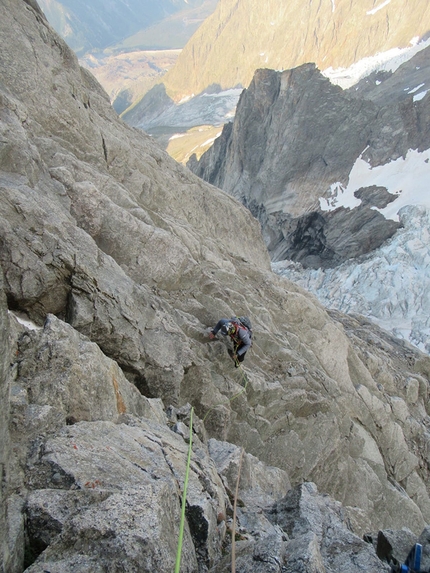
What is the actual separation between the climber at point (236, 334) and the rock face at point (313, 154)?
47.0 m

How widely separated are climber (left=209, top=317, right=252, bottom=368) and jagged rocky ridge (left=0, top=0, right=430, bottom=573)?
46 centimetres

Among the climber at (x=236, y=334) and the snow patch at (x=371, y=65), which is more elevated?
the snow patch at (x=371, y=65)

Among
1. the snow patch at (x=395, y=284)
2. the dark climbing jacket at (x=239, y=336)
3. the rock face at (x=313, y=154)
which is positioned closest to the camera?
the dark climbing jacket at (x=239, y=336)

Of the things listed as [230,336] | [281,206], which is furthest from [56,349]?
[281,206]

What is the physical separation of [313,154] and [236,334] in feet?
209

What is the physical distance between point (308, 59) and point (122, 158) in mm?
177944

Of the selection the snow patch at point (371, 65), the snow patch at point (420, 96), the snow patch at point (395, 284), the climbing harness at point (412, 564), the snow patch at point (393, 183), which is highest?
the snow patch at point (371, 65)

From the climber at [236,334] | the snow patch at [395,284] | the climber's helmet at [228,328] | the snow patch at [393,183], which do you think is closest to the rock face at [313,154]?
the snow patch at [393,183]

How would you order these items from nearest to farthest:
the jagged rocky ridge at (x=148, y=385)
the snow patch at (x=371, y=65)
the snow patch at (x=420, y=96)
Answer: the jagged rocky ridge at (x=148, y=385)
the snow patch at (x=420, y=96)
the snow patch at (x=371, y=65)

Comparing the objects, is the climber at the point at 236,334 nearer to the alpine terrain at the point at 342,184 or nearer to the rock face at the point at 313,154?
the alpine terrain at the point at 342,184

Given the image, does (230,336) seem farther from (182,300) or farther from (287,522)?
(287,522)

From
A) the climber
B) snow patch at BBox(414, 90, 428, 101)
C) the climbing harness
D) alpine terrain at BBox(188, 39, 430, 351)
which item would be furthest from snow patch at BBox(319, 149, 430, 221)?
the climbing harness

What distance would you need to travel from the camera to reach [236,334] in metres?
12.6

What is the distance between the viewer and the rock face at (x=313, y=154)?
5988cm
